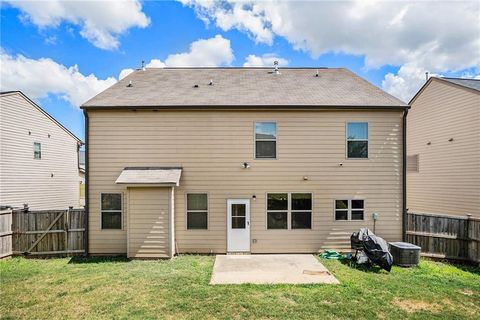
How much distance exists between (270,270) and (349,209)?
3706 mm

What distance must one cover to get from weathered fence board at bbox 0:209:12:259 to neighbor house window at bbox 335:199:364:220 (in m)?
11.0

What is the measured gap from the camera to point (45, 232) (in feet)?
31.3

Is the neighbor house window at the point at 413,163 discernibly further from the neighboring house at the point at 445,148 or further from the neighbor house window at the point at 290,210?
the neighbor house window at the point at 290,210

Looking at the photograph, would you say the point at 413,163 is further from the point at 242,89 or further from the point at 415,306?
the point at 415,306

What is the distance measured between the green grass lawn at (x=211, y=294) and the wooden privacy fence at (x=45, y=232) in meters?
1.07

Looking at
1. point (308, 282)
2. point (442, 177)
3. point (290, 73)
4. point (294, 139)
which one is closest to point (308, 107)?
point (294, 139)

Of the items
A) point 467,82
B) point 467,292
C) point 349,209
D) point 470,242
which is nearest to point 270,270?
point 349,209

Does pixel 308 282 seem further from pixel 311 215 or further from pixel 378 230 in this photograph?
pixel 378 230

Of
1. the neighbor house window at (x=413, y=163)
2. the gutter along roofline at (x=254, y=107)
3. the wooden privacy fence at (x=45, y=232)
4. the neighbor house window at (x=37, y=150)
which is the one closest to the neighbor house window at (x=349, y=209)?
the gutter along roofline at (x=254, y=107)

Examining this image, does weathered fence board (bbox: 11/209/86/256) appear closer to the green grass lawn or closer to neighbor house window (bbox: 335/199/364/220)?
the green grass lawn

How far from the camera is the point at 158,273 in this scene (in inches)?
305

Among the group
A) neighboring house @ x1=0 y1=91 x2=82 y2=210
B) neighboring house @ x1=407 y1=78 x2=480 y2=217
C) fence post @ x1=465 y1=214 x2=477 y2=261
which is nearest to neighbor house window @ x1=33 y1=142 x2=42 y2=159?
neighboring house @ x1=0 y1=91 x2=82 y2=210

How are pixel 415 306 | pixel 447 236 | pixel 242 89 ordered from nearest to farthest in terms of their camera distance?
pixel 415 306
pixel 447 236
pixel 242 89

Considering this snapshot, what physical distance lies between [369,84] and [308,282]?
833 centimetres
